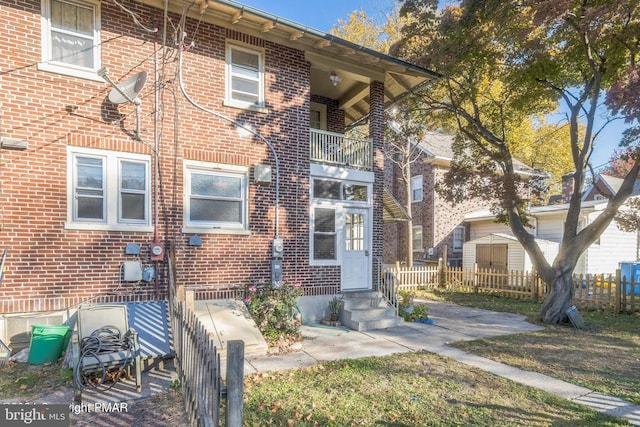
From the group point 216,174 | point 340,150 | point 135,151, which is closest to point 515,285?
point 340,150

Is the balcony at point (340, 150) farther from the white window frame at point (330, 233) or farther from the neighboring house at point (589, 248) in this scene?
the neighboring house at point (589, 248)

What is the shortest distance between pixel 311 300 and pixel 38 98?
695 cm

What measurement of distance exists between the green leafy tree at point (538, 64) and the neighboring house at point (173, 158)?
5.94 ft

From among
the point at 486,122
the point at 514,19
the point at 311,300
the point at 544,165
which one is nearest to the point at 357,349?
the point at 311,300

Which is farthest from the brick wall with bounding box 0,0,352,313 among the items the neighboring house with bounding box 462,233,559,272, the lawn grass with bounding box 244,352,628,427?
the neighboring house with bounding box 462,233,559,272

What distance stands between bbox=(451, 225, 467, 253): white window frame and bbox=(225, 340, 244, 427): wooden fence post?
19.5m

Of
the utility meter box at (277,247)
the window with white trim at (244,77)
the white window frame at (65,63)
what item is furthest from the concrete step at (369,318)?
the white window frame at (65,63)

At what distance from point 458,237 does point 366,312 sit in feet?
46.1

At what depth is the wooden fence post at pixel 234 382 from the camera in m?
2.83

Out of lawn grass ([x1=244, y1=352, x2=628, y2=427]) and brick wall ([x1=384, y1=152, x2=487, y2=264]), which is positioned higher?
brick wall ([x1=384, y1=152, x2=487, y2=264])

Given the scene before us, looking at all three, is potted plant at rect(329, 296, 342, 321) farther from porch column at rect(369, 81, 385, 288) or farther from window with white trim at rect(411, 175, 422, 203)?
window with white trim at rect(411, 175, 422, 203)

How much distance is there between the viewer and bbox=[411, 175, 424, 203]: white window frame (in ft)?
69.7

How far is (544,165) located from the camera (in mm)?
23797

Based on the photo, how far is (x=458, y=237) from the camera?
819 inches
